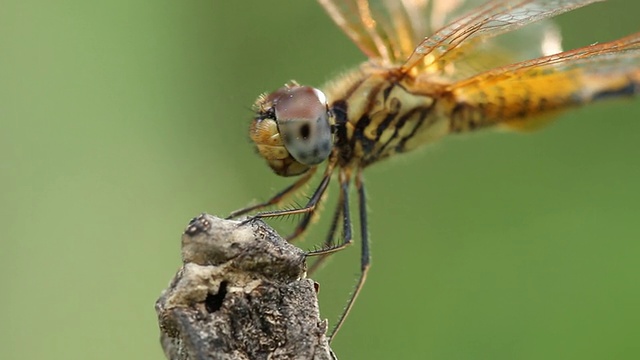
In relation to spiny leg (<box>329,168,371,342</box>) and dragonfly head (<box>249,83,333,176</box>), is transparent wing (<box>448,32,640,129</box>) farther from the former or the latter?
dragonfly head (<box>249,83,333,176</box>)

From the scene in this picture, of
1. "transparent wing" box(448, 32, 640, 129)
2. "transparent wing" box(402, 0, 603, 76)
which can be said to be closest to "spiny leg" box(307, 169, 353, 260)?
"transparent wing" box(402, 0, 603, 76)

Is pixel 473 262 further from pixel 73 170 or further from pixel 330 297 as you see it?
pixel 73 170

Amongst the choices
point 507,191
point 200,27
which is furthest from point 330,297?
point 200,27

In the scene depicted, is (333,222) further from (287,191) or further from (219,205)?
(219,205)

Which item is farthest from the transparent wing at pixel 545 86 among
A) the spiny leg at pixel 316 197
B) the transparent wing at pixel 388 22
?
the spiny leg at pixel 316 197

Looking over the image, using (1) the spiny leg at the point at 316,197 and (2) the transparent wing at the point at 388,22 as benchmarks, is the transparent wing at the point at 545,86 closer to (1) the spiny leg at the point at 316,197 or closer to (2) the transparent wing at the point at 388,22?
(2) the transparent wing at the point at 388,22

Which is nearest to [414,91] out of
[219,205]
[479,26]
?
[479,26]
